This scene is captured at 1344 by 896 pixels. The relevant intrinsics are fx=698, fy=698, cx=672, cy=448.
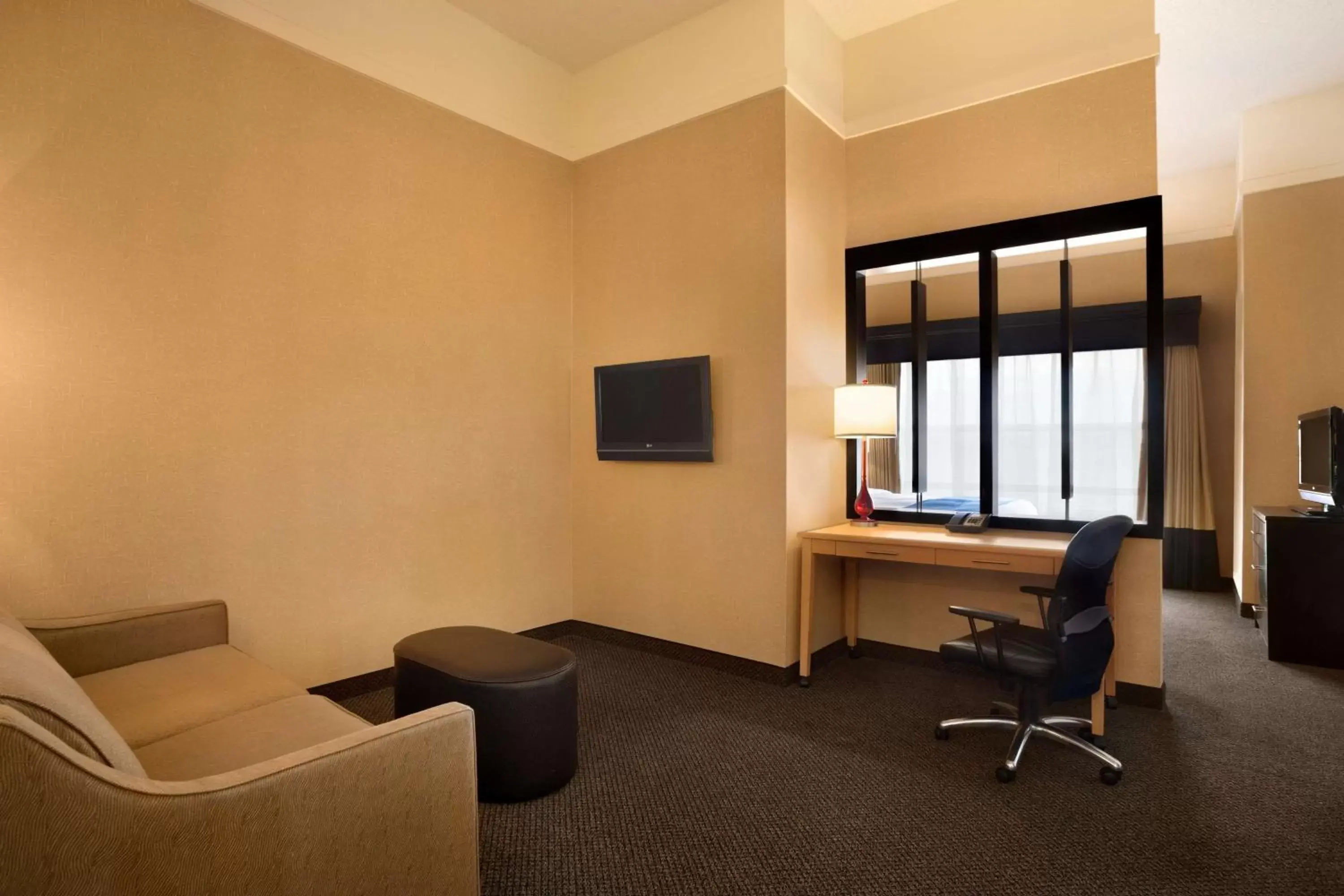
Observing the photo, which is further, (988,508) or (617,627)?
(617,627)

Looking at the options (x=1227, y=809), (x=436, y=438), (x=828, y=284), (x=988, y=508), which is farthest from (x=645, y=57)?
(x=1227, y=809)

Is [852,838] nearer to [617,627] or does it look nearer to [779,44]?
[617,627]

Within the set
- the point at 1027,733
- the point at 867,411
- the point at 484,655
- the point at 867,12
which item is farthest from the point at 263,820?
the point at 867,12

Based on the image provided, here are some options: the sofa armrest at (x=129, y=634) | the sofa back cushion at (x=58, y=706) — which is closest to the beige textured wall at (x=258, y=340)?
the sofa armrest at (x=129, y=634)

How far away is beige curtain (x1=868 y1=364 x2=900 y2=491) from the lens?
5.57m

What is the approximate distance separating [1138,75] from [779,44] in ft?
5.77

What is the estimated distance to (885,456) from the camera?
5.96 metres

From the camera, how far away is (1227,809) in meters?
2.45

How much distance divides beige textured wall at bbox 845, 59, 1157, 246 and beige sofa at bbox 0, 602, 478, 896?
12.1ft

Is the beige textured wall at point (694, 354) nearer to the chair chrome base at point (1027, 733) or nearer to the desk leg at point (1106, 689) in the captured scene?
the chair chrome base at point (1027, 733)

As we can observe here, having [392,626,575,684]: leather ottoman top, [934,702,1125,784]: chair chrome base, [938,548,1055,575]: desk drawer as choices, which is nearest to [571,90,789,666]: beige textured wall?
[938,548,1055,575]: desk drawer

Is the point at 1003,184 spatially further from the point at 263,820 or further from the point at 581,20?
the point at 263,820

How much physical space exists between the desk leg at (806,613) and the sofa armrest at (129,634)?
8.66ft

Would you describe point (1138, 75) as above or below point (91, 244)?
above
